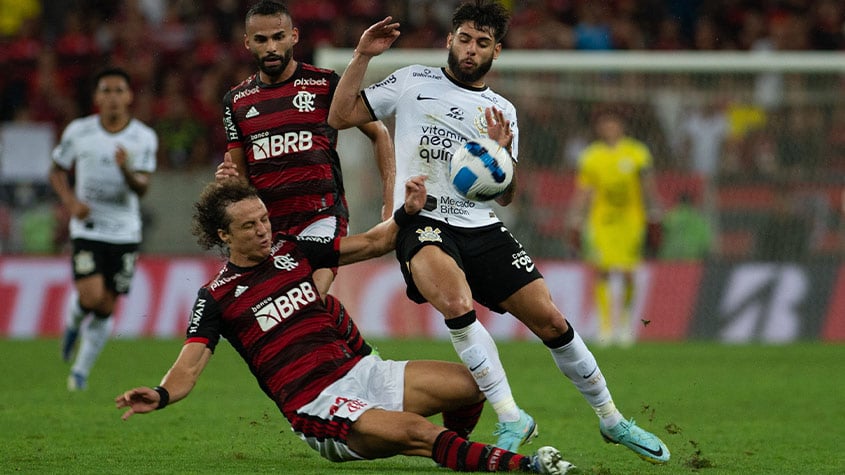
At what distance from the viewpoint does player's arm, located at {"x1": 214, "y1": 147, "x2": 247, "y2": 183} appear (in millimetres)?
6680

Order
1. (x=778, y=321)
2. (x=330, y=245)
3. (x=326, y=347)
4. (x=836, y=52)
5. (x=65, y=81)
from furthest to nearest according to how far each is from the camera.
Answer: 1. (x=65, y=81)
2. (x=836, y=52)
3. (x=778, y=321)
4. (x=330, y=245)
5. (x=326, y=347)

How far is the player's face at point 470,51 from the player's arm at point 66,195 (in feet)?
17.2

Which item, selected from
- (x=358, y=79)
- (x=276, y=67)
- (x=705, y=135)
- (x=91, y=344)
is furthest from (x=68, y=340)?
(x=705, y=135)

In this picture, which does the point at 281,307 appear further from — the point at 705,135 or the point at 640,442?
the point at 705,135

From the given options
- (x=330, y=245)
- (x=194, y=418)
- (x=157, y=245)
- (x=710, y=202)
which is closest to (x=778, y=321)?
(x=710, y=202)

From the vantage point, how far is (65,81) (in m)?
19.5

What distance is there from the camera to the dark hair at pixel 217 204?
628 centimetres

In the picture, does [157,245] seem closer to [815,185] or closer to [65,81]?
[65,81]

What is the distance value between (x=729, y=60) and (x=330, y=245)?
10049 mm

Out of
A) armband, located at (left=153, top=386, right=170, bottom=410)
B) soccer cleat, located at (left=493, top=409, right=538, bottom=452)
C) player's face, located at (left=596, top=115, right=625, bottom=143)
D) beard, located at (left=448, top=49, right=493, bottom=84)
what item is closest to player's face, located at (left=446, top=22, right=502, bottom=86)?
beard, located at (left=448, top=49, right=493, bottom=84)

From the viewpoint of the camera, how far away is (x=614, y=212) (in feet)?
50.9

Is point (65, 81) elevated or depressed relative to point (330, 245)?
Answer: depressed

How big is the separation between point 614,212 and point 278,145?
8540 mm

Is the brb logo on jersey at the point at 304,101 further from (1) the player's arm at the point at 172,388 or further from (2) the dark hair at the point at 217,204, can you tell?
(1) the player's arm at the point at 172,388
